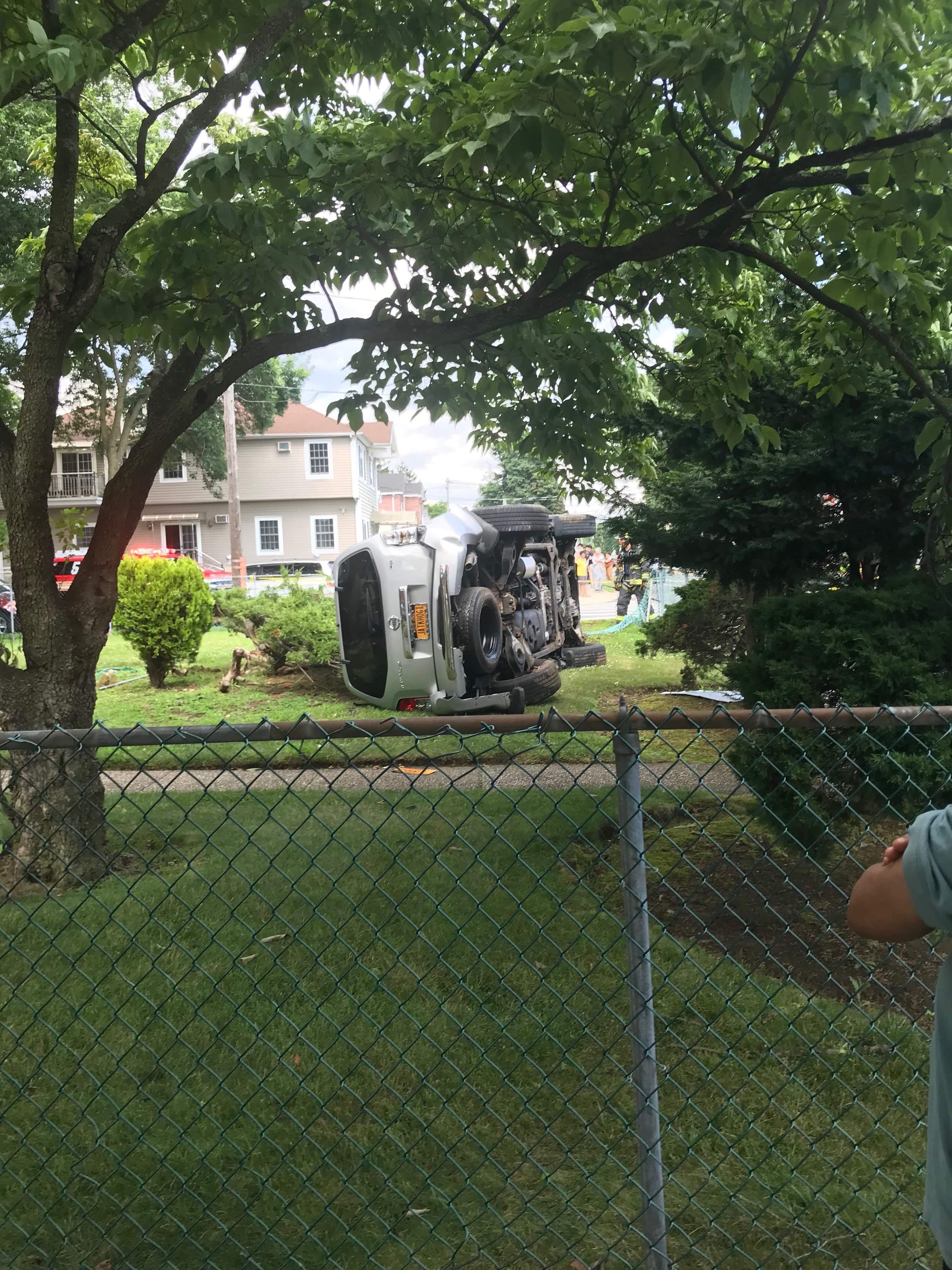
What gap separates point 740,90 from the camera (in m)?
3.09

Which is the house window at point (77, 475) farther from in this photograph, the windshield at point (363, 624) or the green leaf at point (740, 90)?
the green leaf at point (740, 90)

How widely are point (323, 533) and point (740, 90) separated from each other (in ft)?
127

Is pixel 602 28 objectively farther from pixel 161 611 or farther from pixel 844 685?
pixel 161 611

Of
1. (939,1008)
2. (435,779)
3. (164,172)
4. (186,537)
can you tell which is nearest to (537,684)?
(435,779)

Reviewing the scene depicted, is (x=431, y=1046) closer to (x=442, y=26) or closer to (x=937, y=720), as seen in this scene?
(x=937, y=720)

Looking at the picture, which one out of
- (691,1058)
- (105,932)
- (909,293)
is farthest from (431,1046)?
(909,293)

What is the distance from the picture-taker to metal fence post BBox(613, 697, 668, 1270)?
2057mm

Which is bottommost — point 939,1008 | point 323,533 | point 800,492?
point 939,1008

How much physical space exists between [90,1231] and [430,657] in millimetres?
7109

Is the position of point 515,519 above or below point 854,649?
above

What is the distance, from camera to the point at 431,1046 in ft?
11.7

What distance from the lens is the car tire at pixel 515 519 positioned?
11391 millimetres

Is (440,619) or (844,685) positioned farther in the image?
(440,619)

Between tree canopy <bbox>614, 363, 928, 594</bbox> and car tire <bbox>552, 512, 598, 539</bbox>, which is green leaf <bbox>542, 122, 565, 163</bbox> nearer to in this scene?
tree canopy <bbox>614, 363, 928, 594</bbox>
